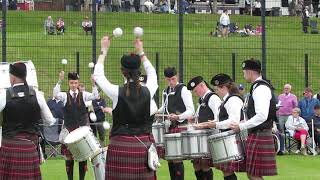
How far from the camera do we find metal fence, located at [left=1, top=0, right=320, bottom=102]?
1911cm

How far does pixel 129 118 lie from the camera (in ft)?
27.8

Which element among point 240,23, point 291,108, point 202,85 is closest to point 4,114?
point 202,85

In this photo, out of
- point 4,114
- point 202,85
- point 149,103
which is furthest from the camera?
point 202,85

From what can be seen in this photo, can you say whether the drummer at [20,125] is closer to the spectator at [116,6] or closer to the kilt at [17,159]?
the kilt at [17,159]

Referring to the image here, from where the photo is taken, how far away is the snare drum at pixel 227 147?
31.9ft

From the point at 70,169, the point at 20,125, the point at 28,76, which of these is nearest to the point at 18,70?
the point at 20,125

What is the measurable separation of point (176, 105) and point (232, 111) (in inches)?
75.4

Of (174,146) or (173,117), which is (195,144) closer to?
(174,146)

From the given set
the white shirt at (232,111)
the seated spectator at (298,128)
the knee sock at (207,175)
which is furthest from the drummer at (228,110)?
the seated spectator at (298,128)

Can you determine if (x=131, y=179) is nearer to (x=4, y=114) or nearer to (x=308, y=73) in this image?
(x=4, y=114)

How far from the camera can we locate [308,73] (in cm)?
2148

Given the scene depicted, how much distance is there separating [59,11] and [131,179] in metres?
13.5

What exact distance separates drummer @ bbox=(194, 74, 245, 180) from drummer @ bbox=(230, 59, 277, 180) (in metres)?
0.15

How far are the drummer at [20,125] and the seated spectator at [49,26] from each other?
32.8ft
